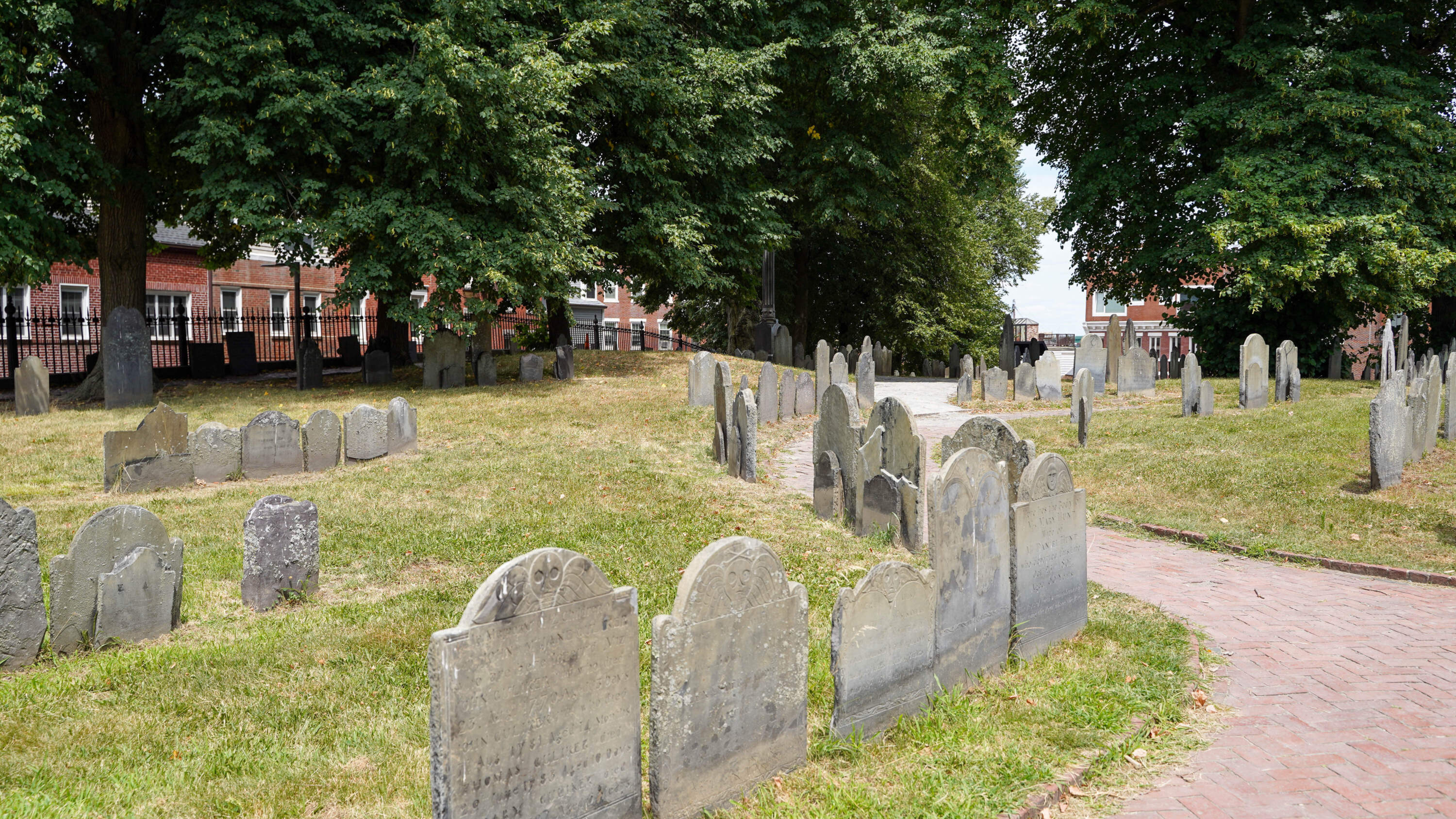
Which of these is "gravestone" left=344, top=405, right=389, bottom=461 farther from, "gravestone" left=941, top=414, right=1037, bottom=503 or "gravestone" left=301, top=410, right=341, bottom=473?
"gravestone" left=941, top=414, right=1037, bottom=503

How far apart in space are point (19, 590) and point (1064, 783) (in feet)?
18.3

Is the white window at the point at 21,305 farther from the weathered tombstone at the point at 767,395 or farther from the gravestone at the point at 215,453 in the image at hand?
the weathered tombstone at the point at 767,395

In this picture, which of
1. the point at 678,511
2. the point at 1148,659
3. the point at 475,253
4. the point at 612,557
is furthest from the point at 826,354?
the point at 1148,659

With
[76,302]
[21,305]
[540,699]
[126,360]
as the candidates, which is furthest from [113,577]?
[76,302]

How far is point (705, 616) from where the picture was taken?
3723 mm

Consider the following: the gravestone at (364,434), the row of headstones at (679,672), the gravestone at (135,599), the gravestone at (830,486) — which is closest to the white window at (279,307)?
the gravestone at (364,434)

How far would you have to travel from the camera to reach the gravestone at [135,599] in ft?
18.4

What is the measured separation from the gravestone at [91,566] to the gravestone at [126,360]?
13687 millimetres

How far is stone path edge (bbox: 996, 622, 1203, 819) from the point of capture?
3.83 m

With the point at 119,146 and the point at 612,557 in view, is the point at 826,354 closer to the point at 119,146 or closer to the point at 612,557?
the point at 612,557

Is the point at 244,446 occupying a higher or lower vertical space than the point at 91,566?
higher

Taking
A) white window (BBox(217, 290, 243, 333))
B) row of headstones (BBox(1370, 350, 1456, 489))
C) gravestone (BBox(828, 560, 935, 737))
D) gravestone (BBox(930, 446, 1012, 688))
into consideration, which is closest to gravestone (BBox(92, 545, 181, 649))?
gravestone (BBox(828, 560, 935, 737))

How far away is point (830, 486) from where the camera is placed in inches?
362

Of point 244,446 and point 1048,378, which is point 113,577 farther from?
point 1048,378
